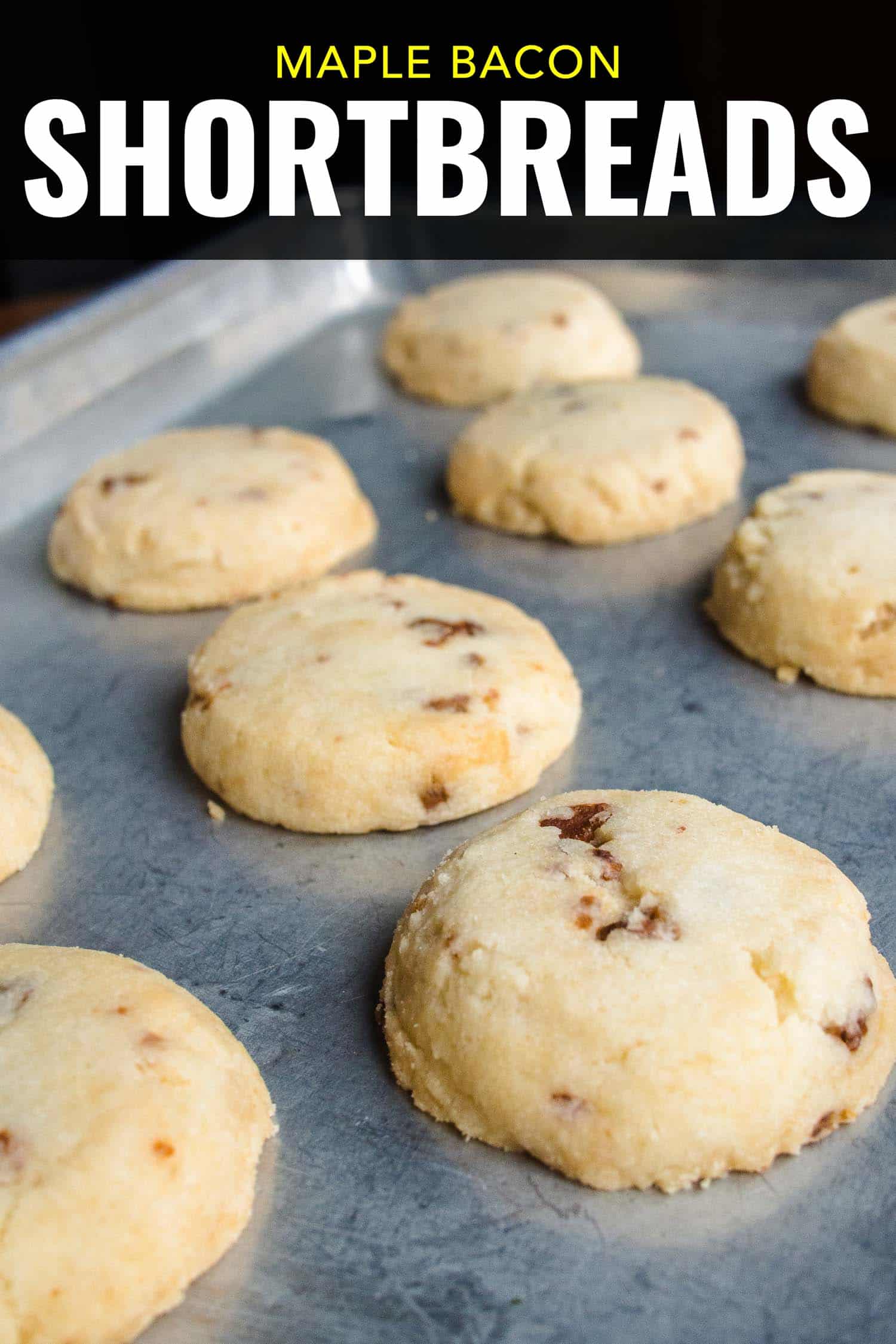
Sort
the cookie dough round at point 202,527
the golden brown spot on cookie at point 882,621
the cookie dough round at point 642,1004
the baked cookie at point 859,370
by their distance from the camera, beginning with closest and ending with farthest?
1. the cookie dough round at point 642,1004
2. the golden brown spot on cookie at point 882,621
3. the cookie dough round at point 202,527
4. the baked cookie at point 859,370

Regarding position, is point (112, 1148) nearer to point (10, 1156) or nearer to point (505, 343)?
point (10, 1156)

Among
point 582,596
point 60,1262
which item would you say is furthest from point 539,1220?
point 582,596

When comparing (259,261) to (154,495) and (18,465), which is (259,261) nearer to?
(18,465)

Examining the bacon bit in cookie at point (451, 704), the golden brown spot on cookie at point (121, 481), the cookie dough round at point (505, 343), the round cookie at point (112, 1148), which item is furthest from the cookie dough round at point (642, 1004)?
the cookie dough round at point (505, 343)

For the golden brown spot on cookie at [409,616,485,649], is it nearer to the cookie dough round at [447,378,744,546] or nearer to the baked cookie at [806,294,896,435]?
the cookie dough round at [447,378,744,546]

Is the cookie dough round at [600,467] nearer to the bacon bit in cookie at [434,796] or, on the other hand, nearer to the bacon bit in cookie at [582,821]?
the bacon bit in cookie at [434,796]

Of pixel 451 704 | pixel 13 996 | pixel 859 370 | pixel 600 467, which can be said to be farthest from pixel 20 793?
pixel 859 370
